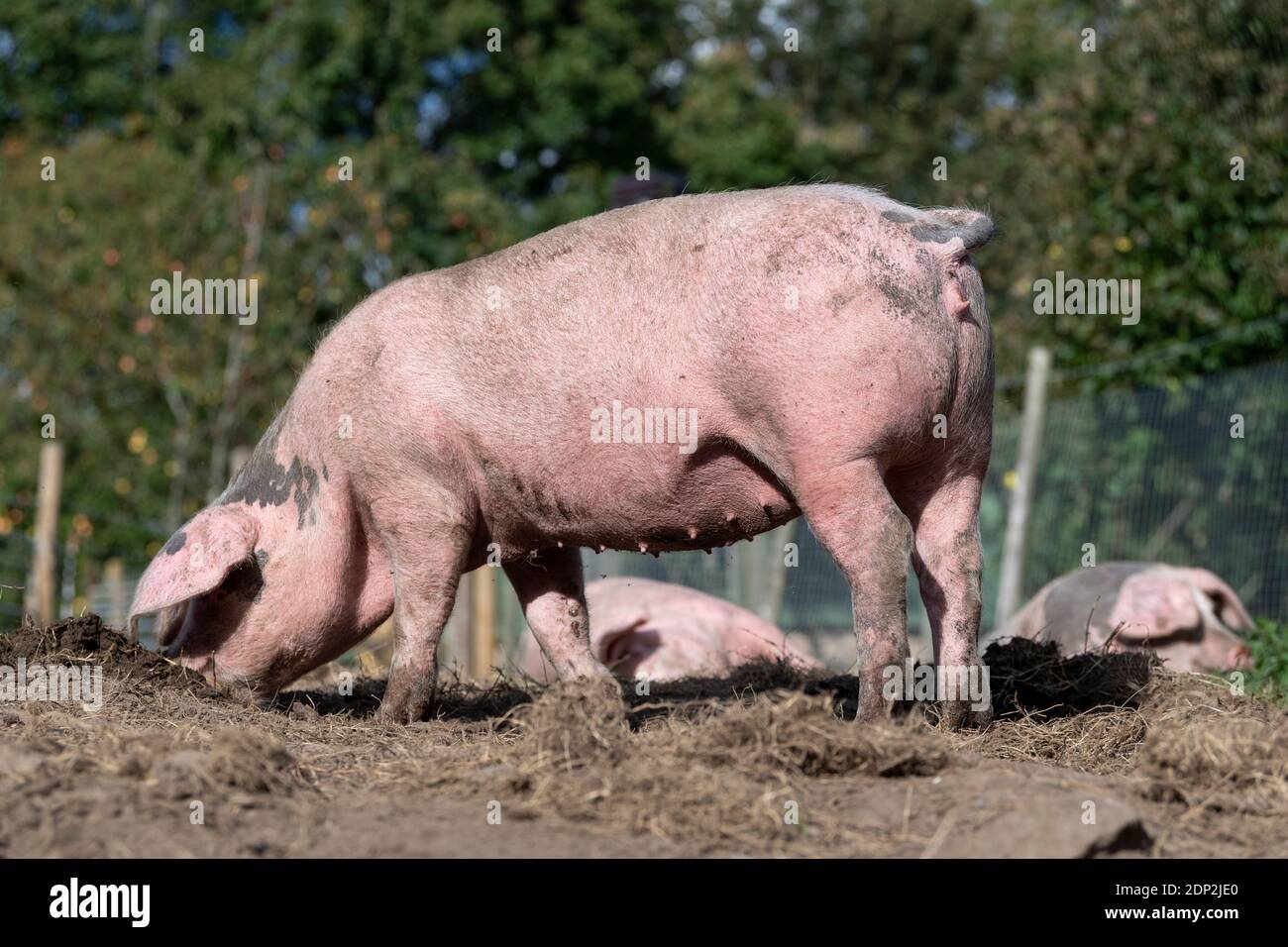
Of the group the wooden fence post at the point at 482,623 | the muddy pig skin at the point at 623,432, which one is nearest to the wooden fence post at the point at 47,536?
the wooden fence post at the point at 482,623

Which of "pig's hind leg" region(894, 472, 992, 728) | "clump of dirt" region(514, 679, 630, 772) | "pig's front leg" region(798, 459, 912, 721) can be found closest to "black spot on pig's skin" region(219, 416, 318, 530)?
"clump of dirt" region(514, 679, 630, 772)

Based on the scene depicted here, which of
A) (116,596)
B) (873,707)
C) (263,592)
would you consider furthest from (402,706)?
(116,596)

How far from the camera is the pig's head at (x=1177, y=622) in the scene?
7.78 meters

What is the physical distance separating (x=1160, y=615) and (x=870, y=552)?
3.57m

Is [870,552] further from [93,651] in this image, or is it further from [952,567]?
[93,651]

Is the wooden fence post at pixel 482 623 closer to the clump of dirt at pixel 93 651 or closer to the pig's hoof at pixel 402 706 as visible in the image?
the clump of dirt at pixel 93 651

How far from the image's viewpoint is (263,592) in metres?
5.96

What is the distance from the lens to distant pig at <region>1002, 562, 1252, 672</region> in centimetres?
777

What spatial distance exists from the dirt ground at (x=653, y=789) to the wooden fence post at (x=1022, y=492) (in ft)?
14.3

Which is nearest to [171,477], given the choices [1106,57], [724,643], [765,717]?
[724,643]

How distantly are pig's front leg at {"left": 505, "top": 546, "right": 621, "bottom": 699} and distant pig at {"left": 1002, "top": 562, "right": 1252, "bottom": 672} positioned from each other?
8.75 feet

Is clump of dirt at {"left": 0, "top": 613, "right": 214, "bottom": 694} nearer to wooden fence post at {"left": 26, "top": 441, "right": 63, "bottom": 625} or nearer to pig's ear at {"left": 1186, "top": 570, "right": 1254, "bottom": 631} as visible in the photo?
wooden fence post at {"left": 26, "top": 441, "right": 63, "bottom": 625}

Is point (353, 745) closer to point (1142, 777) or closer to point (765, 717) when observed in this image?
point (765, 717)
